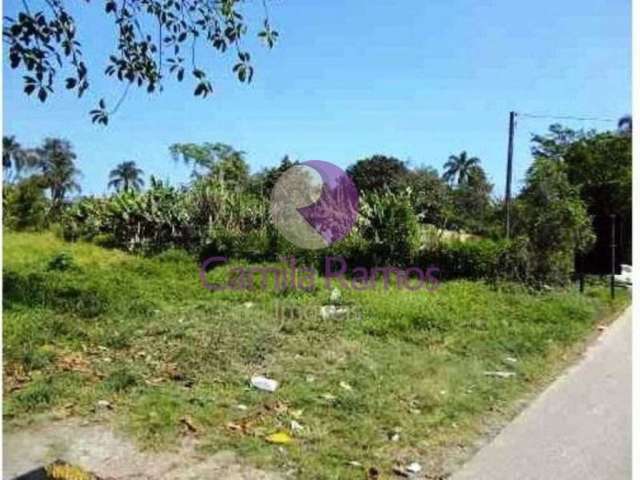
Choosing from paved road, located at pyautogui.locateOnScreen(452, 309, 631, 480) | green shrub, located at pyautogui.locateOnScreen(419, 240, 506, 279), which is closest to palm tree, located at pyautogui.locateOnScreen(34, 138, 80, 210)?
green shrub, located at pyautogui.locateOnScreen(419, 240, 506, 279)

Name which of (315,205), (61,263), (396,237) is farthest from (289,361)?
(315,205)

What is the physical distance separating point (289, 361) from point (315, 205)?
7.28 metres

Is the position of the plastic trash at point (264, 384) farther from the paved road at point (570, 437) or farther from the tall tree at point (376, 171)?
the tall tree at point (376, 171)

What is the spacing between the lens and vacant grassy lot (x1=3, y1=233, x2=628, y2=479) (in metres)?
3.65

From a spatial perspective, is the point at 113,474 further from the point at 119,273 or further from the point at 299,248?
the point at 299,248

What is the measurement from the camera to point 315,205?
12.1 meters

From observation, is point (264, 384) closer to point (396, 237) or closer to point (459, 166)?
point (396, 237)

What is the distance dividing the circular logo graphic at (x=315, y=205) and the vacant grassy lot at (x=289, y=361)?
3291 mm

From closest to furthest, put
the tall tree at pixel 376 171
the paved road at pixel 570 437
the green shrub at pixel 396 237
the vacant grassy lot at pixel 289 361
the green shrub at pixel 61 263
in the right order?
the paved road at pixel 570 437 < the vacant grassy lot at pixel 289 361 < the green shrub at pixel 61 263 < the green shrub at pixel 396 237 < the tall tree at pixel 376 171

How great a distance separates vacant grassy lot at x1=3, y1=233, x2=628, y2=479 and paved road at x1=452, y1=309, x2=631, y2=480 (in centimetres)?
22

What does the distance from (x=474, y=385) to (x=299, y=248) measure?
6.66 metres

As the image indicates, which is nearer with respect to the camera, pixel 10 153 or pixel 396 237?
pixel 10 153

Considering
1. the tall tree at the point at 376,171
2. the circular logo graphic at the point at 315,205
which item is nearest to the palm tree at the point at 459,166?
the tall tree at the point at 376,171

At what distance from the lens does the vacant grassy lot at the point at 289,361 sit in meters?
3.65
